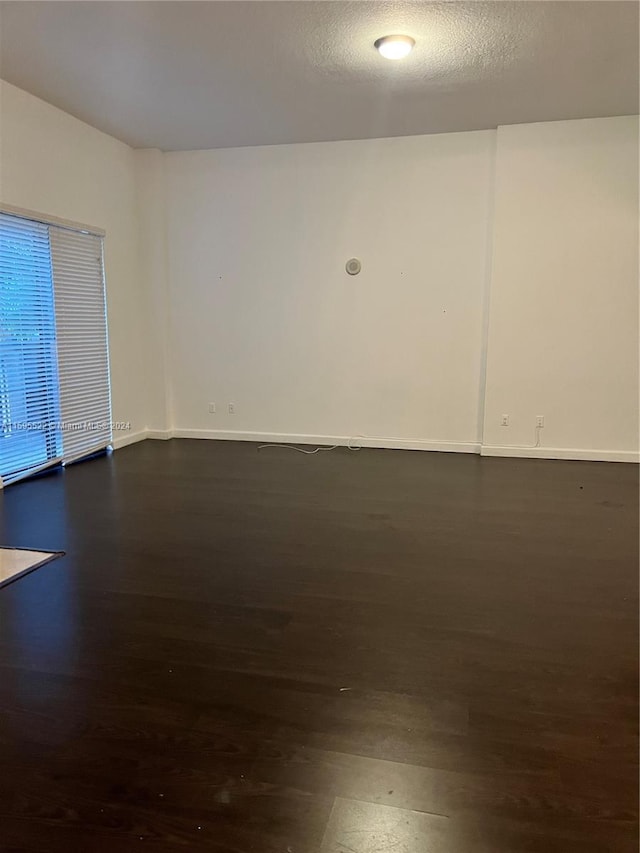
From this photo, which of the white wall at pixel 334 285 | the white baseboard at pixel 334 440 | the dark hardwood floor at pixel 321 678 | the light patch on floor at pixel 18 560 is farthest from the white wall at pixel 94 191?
the light patch on floor at pixel 18 560

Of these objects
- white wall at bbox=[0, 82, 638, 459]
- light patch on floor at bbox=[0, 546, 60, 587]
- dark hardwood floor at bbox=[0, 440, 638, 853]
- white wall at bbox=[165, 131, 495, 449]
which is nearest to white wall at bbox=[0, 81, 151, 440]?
white wall at bbox=[0, 82, 638, 459]

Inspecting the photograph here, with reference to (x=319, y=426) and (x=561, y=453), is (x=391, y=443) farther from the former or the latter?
(x=561, y=453)

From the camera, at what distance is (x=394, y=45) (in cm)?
339

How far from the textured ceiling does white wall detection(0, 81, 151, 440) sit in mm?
167

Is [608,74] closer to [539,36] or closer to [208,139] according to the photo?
[539,36]

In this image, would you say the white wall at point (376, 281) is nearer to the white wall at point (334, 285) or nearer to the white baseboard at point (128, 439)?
the white wall at point (334, 285)

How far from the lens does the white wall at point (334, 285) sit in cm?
534

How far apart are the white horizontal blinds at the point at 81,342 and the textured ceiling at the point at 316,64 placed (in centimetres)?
104

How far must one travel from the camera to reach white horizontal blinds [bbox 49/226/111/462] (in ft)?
16.0

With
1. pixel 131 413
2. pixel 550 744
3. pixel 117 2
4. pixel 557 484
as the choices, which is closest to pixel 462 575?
pixel 550 744

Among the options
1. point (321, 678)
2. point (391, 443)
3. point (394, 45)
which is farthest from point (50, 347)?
point (321, 678)

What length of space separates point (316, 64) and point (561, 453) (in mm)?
3637

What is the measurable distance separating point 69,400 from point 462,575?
11.7 ft

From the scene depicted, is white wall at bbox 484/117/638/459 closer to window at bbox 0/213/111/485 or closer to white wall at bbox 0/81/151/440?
white wall at bbox 0/81/151/440
